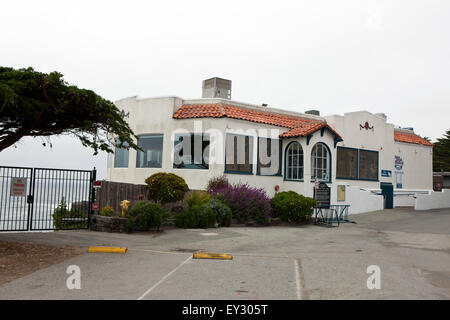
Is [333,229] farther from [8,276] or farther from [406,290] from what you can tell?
[8,276]

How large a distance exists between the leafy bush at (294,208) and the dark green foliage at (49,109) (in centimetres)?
882

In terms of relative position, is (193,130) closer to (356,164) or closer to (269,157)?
(269,157)

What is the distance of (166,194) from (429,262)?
9646 mm

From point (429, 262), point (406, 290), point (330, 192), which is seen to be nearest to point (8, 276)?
point (406, 290)

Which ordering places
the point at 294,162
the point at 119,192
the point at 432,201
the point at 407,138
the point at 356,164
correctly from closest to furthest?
1. the point at 119,192
2. the point at 294,162
3. the point at 356,164
4. the point at 432,201
5. the point at 407,138

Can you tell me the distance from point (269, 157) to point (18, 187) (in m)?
11.7

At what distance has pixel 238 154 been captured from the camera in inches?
711

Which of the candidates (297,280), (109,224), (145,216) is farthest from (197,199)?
(297,280)

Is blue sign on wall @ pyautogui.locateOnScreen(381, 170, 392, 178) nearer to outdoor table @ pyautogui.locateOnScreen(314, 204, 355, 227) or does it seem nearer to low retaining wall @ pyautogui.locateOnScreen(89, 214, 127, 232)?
outdoor table @ pyautogui.locateOnScreen(314, 204, 355, 227)

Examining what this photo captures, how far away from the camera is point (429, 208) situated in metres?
24.1

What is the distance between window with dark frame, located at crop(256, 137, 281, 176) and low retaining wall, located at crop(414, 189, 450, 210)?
35.2 ft

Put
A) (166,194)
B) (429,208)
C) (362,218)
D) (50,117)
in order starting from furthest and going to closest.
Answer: (429,208)
(362,218)
(166,194)
(50,117)

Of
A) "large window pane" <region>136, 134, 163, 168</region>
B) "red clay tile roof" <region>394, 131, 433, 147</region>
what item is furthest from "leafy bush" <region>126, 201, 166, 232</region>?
"red clay tile roof" <region>394, 131, 433, 147</region>

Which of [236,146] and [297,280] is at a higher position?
[236,146]
